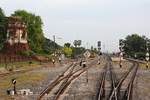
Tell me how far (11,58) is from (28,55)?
2127 cm

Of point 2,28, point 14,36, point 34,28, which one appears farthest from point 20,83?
point 34,28

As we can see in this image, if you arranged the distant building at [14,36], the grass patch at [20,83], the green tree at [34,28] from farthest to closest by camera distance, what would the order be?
the green tree at [34,28]
the distant building at [14,36]
the grass patch at [20,83]

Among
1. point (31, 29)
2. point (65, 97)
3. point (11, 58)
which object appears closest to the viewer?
point (65, 97)

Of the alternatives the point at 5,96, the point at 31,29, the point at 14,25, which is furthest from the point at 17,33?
the point at 5,96

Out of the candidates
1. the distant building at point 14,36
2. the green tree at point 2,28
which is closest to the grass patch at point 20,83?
the distant building at point 14,36

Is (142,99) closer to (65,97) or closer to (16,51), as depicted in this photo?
(65,97)

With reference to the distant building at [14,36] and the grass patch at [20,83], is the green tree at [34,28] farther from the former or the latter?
the grass patch at [20,83]

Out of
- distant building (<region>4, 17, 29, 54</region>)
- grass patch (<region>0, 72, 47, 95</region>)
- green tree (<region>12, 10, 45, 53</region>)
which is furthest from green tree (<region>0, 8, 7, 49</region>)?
grass patch (<region>0, 72, 47, 95</region>)

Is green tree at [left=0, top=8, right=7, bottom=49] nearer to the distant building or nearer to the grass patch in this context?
the distant building

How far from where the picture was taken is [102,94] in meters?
27.9

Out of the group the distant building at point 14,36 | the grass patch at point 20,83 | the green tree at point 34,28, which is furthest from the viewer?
the green tree at point 34,28

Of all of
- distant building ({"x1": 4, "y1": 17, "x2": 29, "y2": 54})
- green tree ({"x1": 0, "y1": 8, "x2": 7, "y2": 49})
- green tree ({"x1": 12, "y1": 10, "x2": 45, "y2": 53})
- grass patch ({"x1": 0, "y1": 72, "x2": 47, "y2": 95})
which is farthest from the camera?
green tree ({"x1": 12, "y1": 10, "x2": 45, "y2": 53})

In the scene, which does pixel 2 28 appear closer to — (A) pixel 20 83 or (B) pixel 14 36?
(B) pixel 14 36

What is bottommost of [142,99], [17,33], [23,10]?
[142,99]
